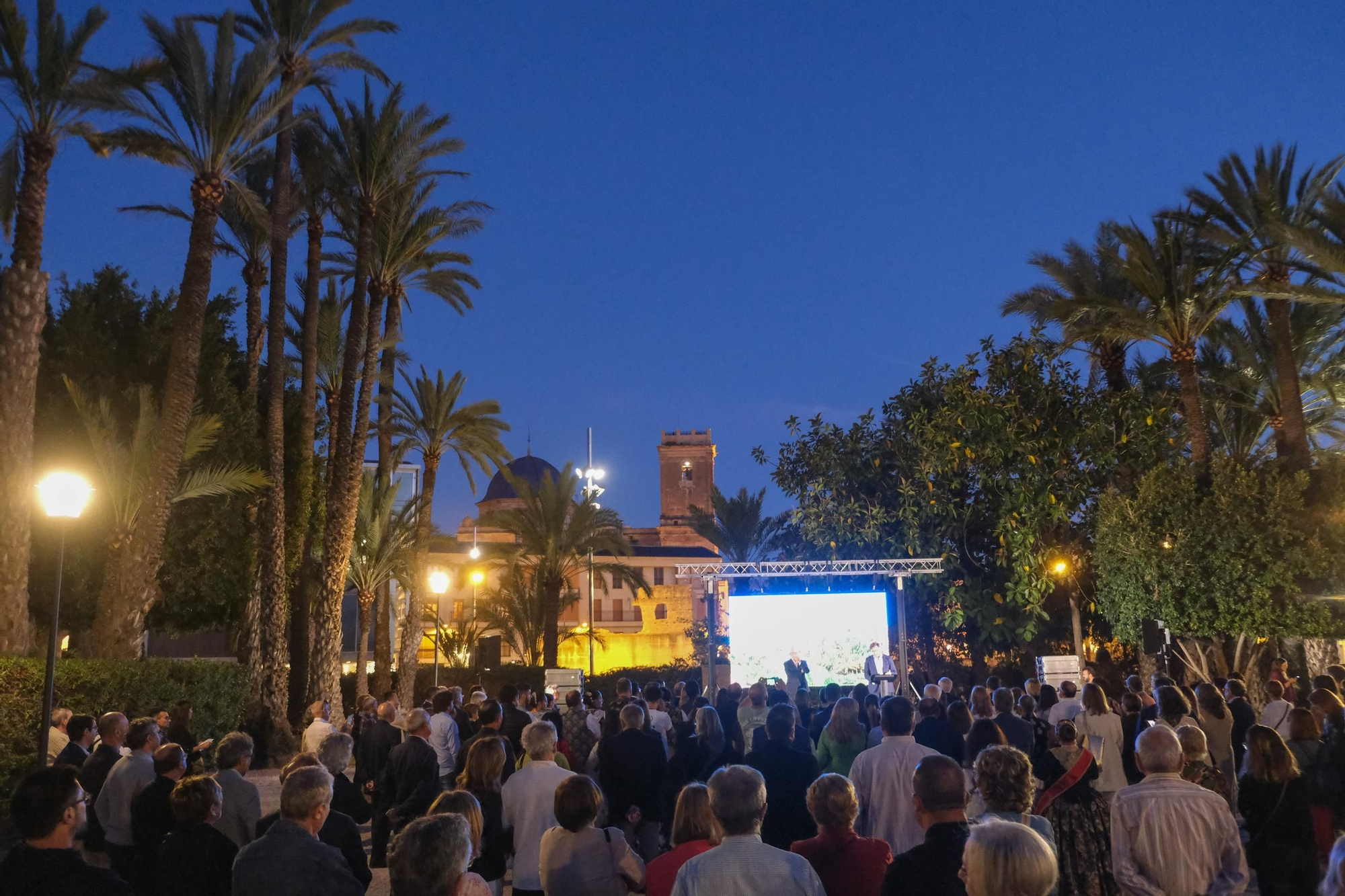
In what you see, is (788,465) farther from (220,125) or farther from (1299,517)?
(220,125)

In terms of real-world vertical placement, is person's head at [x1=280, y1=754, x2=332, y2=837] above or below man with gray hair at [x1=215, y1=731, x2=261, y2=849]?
above

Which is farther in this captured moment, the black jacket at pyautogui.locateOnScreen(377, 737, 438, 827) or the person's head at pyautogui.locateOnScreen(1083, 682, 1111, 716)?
the person's head at pyautogui.locateOnScreen(1083, 682, 1111, 716)

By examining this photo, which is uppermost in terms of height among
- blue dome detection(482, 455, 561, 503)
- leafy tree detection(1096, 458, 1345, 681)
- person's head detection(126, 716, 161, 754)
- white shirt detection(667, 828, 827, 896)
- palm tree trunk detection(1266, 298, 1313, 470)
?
blue dome detection(482, 455, 561, 503)

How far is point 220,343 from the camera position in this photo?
26156 mm

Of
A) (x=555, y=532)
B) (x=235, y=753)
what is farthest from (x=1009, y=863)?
(x=555, y=532)

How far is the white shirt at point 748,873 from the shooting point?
11.6 feet

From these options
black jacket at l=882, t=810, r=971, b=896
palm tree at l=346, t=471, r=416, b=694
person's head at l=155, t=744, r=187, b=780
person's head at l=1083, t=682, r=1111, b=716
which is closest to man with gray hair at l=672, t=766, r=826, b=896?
black jacket at l=882, t=810, r=971, b=896

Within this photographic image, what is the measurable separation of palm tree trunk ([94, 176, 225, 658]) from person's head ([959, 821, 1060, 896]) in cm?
1602

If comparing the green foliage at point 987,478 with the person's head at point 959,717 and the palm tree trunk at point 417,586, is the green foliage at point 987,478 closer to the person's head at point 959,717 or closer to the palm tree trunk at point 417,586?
the palm tree trunk at point 417,586

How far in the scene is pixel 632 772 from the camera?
7453mm

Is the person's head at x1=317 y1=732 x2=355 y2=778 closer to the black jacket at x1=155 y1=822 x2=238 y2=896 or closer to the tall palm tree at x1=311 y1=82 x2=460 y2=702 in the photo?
the black jacket at x1=155 y1=822 x2=238 y2=896

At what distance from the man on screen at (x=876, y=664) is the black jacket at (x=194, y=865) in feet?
51.6

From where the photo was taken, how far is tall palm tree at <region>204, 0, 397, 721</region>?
2119 cm

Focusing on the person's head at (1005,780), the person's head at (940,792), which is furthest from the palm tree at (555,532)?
the person's head at (940,792)
